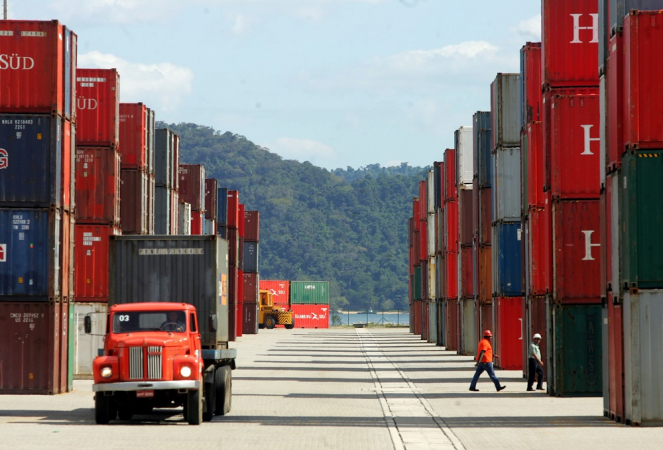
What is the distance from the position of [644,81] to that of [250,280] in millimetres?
71719

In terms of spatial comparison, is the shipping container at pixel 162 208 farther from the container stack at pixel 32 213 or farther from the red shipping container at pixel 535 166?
the red shipping container at pixel 535 166

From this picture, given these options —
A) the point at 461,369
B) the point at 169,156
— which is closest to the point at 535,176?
the point at 461,369

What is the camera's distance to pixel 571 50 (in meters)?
29.2

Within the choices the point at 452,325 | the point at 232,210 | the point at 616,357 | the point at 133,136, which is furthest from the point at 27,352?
the point at 232,210

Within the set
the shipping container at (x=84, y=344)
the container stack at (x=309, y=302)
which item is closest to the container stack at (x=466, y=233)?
→ the shipping container at (x=84, y=344)

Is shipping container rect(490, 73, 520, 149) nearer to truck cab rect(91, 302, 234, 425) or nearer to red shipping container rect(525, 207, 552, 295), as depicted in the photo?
red shipping container rect(525, 207, 552, 295)

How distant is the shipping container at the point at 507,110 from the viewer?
3822 centimetres

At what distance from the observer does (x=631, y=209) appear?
70.3 ft

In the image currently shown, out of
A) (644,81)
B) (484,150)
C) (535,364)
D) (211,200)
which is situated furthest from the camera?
(211,200)

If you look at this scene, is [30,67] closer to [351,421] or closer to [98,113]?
[98,113]

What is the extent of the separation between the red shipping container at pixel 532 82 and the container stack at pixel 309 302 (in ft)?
295

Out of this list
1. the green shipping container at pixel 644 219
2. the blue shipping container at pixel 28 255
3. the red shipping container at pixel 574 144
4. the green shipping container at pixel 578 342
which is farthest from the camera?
the red shipping container at pixel 574 144

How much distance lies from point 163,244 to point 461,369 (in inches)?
826

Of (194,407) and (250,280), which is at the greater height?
(250,280)
